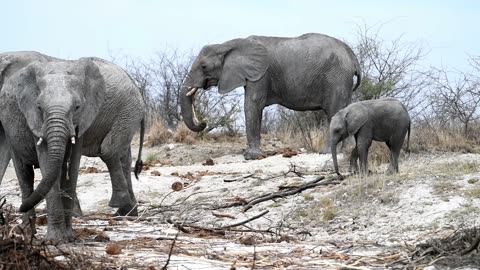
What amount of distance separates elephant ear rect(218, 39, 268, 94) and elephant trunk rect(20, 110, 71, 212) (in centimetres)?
1151

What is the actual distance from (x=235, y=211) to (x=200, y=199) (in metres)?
1.15

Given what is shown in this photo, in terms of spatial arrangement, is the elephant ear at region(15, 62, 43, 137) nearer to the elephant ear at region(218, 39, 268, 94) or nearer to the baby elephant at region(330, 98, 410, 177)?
the baby elephant at region(330, 98, 410, 177)

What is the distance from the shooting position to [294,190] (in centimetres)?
1093

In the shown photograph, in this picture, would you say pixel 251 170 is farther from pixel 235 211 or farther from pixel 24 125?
pixel 24 125

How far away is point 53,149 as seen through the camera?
260 inches

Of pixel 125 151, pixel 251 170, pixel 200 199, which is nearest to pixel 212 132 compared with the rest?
pixel 251 170

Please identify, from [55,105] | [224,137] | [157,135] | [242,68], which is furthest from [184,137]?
[55,105]

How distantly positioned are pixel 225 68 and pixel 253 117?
3.44ft

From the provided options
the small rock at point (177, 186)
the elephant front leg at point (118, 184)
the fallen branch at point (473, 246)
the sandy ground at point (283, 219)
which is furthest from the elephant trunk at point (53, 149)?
the small rock at point (177, 186)

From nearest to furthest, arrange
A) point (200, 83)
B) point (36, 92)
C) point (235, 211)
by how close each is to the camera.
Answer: point (36, 92)
point (235, 211)
point (200, 83)

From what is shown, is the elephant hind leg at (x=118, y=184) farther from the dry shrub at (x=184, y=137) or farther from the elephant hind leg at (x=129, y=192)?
the dry shrub at (x=184, y=137)

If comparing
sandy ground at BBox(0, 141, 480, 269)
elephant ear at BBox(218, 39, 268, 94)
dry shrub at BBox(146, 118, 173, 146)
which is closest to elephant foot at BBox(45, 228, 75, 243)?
sandy ground at BBox(0, 141, 480, 269)

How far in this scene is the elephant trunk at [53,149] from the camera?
656cm

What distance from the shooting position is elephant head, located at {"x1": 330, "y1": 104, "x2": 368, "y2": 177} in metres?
13.2
